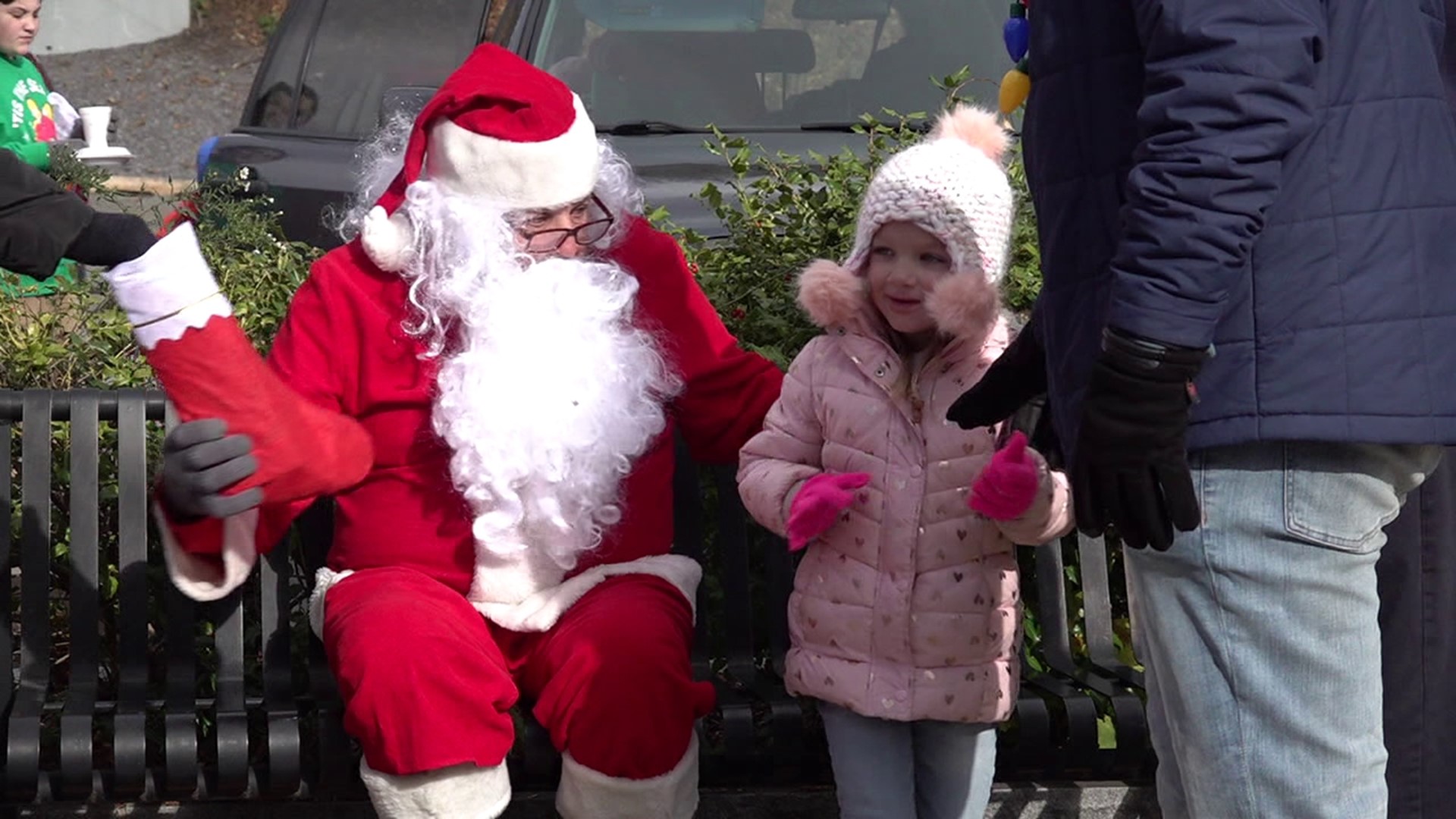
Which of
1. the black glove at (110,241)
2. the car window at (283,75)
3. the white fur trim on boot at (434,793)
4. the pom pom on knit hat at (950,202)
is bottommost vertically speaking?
the car window at (283,75)

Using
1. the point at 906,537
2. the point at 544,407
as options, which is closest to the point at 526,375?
the point at 544,407

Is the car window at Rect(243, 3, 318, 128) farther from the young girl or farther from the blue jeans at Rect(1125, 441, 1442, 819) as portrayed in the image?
the blue jeans at Rect(1125, 441, 1442, 819)

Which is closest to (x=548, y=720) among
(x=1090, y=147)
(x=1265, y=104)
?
(x=1090, y=147)

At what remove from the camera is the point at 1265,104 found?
2.21 meters

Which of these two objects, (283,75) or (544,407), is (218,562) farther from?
(283,75)

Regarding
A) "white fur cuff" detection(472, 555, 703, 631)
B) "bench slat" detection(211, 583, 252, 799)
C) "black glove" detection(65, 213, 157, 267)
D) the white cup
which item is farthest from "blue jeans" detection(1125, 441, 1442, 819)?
the white cup

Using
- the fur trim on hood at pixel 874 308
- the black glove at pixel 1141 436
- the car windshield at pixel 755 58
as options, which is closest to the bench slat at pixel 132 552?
the fur trim on hood at pixel 874 308

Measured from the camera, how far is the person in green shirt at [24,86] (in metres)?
7.58

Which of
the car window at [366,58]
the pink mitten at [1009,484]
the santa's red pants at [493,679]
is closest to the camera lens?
the pink mitten at [1009,484]

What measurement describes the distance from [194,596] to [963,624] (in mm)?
1357

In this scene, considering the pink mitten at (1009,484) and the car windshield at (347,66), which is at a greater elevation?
the pink mitten at (1009,484)

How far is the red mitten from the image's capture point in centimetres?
298

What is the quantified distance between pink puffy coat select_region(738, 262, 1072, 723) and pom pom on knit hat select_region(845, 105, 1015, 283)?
94mm

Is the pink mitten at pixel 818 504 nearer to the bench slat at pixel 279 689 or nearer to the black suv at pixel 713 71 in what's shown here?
the bench slat at pixel 279 689
